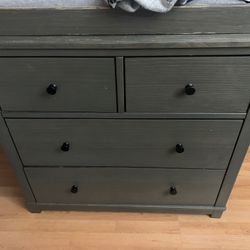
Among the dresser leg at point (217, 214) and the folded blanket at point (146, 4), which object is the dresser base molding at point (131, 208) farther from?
the folded blanket at point (146, 4)

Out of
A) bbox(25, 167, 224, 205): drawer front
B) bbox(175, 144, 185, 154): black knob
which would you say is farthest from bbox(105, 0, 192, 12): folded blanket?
bbox(25, 167, 224, 205): drawer front

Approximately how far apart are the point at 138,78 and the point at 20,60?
12.9 inches

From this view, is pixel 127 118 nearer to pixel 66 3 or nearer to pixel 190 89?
pixel 190 89

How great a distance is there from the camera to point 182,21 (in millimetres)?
756

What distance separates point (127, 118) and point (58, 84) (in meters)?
0.24

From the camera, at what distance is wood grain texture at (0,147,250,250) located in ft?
4.07

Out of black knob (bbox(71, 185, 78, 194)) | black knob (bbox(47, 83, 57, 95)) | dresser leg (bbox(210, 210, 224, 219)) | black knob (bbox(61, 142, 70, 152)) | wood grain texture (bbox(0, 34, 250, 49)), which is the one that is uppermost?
wood grain texture (bbox(0, 34, 250, 49))

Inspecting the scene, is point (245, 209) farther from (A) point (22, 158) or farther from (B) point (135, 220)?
(A) point (22, 158)

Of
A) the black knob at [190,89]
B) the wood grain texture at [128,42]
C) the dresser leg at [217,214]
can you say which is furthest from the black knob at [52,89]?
the dresser leg at [217,214]

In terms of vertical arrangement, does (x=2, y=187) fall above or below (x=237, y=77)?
below

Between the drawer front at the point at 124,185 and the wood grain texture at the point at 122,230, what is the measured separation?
0.30 feet

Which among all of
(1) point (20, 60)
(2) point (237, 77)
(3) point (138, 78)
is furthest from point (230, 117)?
(1) point (20, 60)

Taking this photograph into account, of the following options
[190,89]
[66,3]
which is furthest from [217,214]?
[66,3]

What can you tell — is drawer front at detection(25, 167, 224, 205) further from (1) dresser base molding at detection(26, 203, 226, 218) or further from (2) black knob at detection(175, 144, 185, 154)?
(2) black knob at detection(175, 144, 185, 154)
